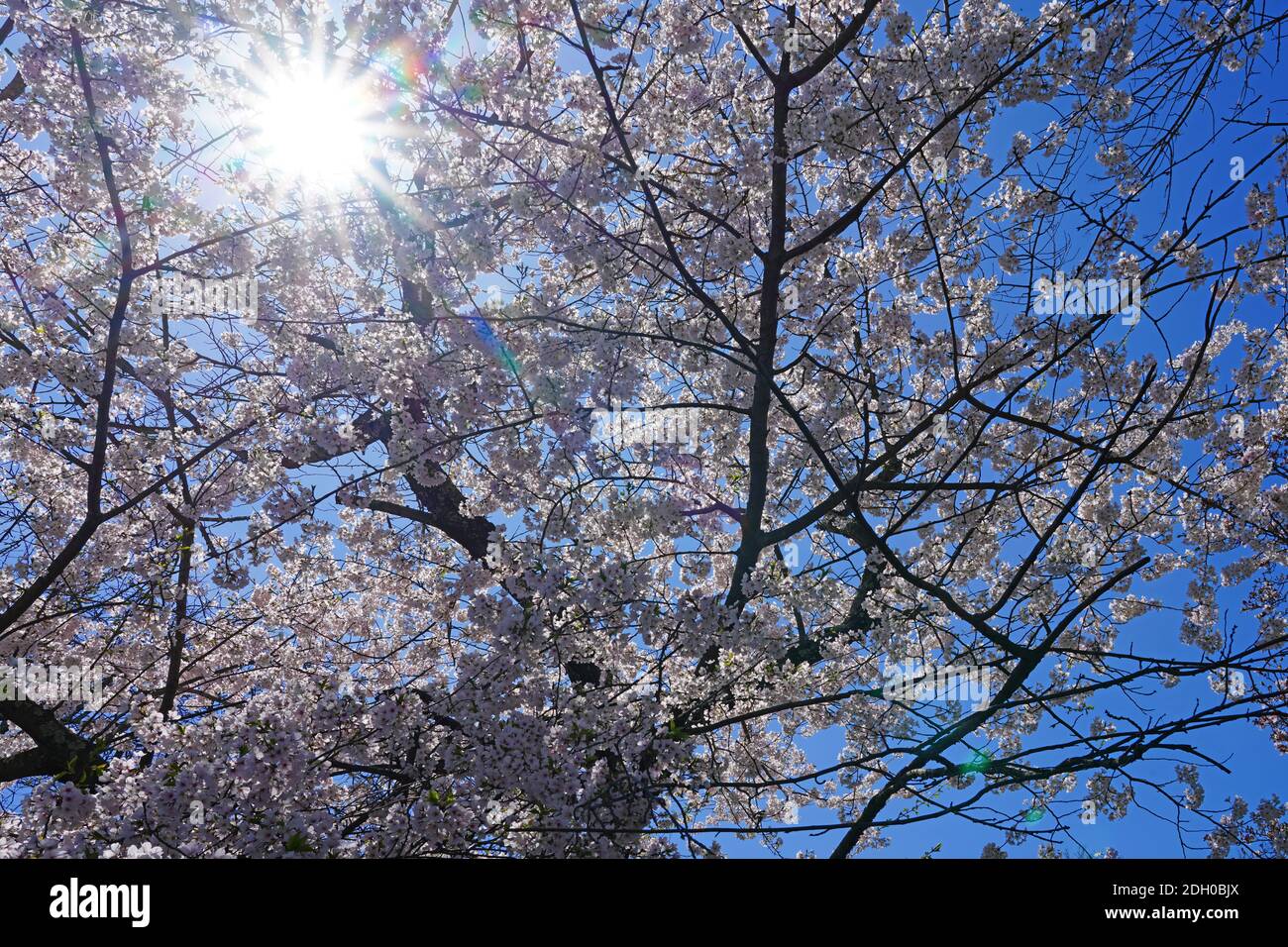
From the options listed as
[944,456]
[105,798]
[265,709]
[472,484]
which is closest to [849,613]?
[944,456]

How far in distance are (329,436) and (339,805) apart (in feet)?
8.82

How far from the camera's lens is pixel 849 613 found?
7.89m

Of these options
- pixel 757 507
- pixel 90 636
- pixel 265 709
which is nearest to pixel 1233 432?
pixel 757 507

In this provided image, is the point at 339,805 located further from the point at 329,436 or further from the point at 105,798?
the point at 329,436

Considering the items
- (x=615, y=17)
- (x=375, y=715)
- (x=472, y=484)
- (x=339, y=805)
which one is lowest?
(x=339, y=805)

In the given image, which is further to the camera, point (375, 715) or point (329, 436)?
point (329, 436)

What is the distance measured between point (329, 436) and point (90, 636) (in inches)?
196
